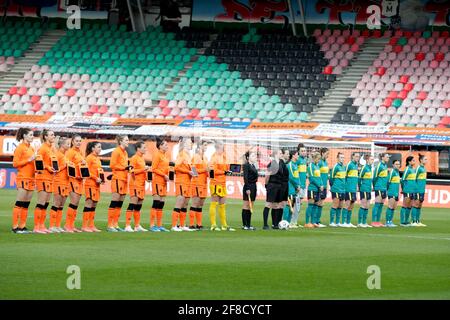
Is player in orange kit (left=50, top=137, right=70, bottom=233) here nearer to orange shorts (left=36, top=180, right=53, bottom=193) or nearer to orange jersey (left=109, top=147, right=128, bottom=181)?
orange shorts (left=36, top=180, right=53, bottom=193)

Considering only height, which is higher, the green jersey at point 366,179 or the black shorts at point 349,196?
the green jersey at point 366,179

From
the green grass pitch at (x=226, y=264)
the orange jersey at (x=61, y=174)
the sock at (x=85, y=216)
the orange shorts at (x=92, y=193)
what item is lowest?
the green grass pitch at (x=226, y=264)

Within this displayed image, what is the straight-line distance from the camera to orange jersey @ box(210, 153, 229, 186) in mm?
24906

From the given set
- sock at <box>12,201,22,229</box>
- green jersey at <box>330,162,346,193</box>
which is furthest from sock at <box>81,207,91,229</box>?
green jersey at <box>330,162,346,193</box>

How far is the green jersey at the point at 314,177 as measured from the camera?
27.3 meters

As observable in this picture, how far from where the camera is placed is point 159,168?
24.3 meters

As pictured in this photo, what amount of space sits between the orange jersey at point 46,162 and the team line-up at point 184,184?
0.02 meters

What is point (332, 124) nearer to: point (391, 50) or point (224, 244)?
point (391, 50)

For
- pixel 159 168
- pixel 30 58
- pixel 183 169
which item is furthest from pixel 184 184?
pixel 30 58

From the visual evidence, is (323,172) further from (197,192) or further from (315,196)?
(197,192)

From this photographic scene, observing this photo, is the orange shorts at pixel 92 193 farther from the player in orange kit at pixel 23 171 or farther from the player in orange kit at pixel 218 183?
the player in orange kit at pixel 218 183

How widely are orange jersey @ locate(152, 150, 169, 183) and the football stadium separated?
0.13 feet

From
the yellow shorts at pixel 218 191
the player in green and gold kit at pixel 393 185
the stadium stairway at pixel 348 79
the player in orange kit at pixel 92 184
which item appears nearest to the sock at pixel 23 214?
the player in orange kit at pixel 92 184

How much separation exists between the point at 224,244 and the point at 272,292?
22.2 ft
